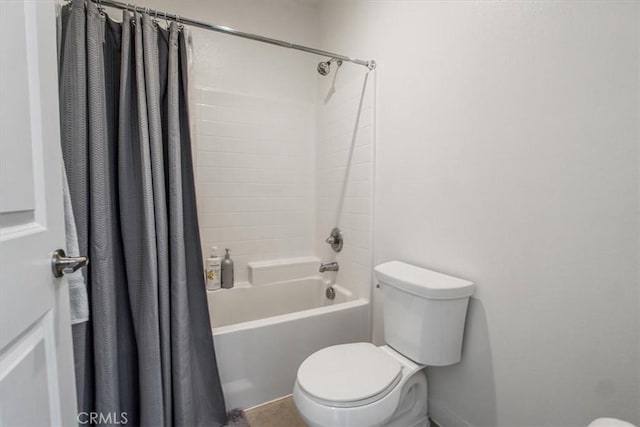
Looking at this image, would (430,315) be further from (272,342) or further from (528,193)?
(272,342)

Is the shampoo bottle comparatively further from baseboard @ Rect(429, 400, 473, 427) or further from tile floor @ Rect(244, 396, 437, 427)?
baseboard @ Rect(429, 400, 473, 427)

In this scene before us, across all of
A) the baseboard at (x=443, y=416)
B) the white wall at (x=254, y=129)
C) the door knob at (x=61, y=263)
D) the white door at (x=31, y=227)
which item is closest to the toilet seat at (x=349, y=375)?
the baseboard at (x=443, y=416)

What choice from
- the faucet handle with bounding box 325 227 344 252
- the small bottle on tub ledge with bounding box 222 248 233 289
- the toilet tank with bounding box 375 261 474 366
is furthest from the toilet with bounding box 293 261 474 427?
the small bottle on tub ledge with bounding box 222 248 233 289

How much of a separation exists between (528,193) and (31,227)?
140 cm

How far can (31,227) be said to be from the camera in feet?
2.01

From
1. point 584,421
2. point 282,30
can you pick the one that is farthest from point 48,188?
point 282,30

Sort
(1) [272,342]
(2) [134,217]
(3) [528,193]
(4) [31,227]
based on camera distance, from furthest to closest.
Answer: (1) [272,342]
(2) [134,217]
(3) [528,193]
(4) [31,227]

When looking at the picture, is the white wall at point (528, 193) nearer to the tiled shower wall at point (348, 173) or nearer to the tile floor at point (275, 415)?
the tiled shower wall at point (348, 173)

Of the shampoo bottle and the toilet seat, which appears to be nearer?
the toilet seat

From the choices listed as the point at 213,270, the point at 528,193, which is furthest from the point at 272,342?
the point at 528,193

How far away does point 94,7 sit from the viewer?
1060 millimetres

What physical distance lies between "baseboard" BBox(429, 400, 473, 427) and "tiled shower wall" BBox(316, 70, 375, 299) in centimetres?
63

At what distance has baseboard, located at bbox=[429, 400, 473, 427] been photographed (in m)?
1.31

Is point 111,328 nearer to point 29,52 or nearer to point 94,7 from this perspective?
point 29,52
